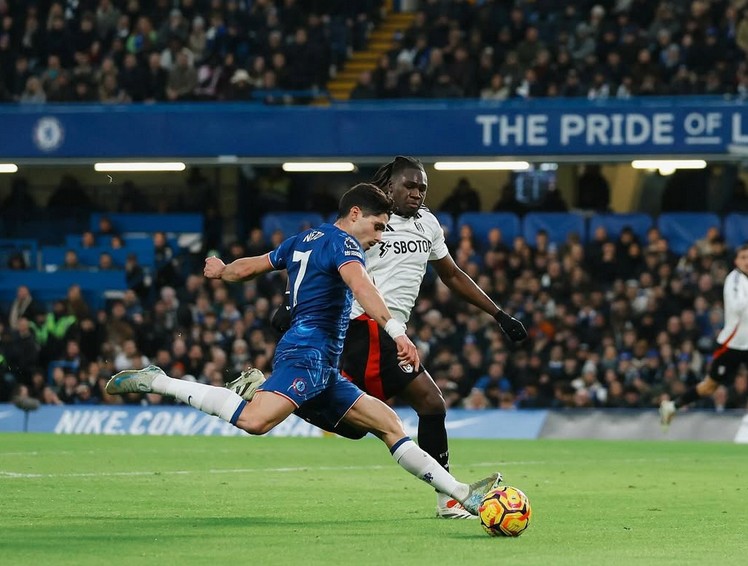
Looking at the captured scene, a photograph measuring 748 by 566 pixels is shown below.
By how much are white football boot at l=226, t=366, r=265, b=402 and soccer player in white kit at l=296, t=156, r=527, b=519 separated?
0.64m

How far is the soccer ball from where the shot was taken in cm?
790

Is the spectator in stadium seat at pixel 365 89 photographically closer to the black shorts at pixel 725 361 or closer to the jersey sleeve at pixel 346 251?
the black shorts at pixel 725 361

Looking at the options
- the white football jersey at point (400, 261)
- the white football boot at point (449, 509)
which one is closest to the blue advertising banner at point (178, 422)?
the white football jersey at point (400, 261)

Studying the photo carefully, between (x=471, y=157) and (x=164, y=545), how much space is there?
1869 cm

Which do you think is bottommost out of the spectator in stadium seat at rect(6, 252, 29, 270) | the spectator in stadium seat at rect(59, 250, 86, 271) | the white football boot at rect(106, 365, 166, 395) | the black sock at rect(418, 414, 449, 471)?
the spectator in stadium seat at rect(6, 252, 29, 270)

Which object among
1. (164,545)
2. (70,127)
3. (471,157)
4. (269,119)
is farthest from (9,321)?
(164,545)

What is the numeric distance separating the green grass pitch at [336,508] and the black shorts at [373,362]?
78 cm

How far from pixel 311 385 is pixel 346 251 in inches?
31.0

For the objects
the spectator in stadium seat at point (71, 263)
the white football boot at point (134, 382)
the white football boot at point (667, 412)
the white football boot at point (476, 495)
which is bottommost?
the spectator in stadium seat at point (71, 263)

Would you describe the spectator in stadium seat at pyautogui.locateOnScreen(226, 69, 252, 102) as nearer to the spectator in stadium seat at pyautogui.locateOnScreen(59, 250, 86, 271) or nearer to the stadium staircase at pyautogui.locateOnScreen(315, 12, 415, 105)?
the stadium staircase at pyautogui.locateOnScreen(315, 12, 415, 105)

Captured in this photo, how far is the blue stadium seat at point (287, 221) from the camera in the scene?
85.7ft

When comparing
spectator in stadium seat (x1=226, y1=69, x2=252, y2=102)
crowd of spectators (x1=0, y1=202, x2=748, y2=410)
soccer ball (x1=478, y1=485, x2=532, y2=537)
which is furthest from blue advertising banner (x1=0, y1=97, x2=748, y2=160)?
soccer ball (x1=478, y1=485, x2=532, y2=537)

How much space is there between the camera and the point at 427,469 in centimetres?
850

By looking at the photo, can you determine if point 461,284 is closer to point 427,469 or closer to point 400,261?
point 400,261
